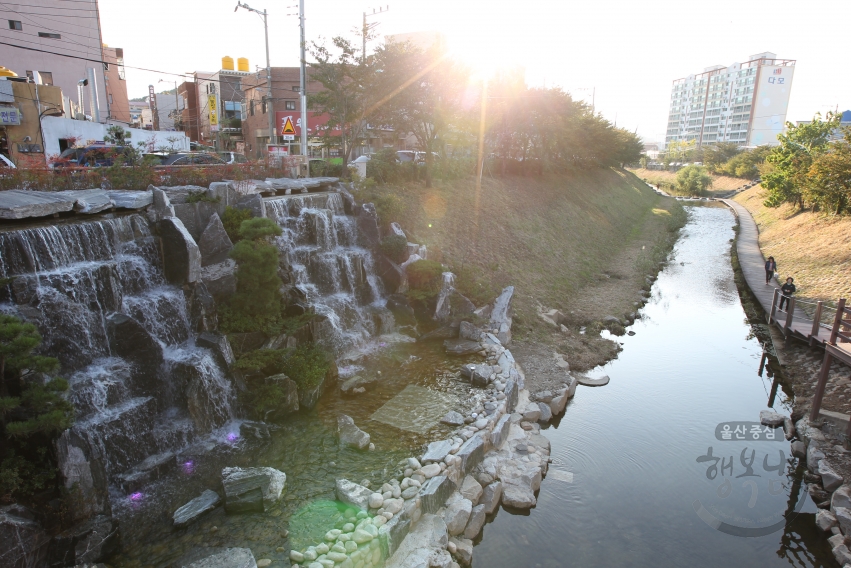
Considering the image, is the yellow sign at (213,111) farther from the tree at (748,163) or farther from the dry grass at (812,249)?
the tree at (748,163)

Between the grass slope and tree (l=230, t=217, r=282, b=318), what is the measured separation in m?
7.15

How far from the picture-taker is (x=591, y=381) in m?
14.8

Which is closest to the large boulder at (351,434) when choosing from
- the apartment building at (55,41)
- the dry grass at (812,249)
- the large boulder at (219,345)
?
the large boulder at (219,345)

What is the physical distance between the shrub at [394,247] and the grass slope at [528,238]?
2.01 meters

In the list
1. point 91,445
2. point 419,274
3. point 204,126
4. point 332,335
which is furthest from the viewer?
point 204,126

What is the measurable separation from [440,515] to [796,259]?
84.7ft

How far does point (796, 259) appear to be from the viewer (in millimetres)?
25812

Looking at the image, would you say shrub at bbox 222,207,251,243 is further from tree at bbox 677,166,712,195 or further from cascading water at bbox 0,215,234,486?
tree at bbox 677,166,712,195

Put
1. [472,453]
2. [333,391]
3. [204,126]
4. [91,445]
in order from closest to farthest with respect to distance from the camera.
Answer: [91,445] → [472,453] → [333,391] → [204,126]

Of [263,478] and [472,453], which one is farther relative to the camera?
[472,453]

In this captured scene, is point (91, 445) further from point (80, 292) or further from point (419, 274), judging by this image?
point (419, 274)

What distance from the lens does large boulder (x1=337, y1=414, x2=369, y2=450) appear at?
10.0 metres

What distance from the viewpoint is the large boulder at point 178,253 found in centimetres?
1164

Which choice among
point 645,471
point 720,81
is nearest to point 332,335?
point 645,471
